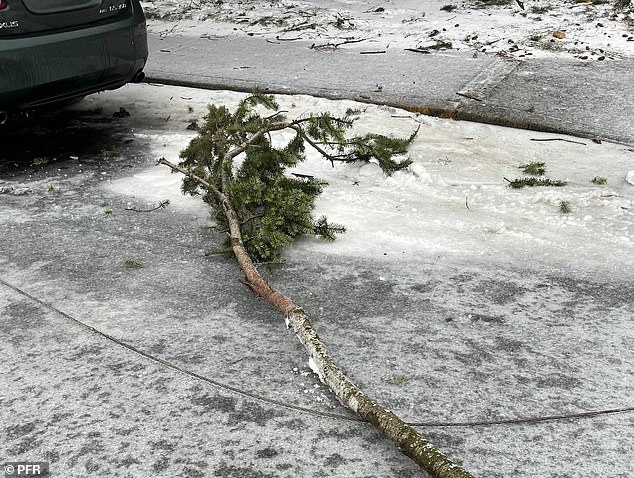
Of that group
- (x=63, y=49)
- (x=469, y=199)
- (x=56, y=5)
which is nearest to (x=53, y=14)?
(x=56, y=5)

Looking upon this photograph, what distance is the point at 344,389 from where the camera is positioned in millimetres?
2529

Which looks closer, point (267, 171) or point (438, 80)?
point (267, 171)

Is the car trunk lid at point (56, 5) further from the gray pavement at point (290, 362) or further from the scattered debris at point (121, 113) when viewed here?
the gray pavement at point (290, 362)

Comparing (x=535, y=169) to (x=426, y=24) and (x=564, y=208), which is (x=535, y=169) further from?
(x=426, y=24)

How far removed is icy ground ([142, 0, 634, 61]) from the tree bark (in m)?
5.13

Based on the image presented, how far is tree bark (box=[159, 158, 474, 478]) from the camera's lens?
2.18m

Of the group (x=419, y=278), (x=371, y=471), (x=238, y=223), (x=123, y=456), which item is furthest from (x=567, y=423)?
(x=238, y=223)

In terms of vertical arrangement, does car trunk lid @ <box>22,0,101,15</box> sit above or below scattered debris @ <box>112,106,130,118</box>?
above

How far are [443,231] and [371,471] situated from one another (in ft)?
6.24

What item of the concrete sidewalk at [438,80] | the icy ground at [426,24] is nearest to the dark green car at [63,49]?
the concrete sidewalk at [438,80]

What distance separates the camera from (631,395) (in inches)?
102

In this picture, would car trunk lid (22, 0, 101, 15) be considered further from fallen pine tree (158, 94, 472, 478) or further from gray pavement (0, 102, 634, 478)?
gray pavement (0, 102, 634, 478)

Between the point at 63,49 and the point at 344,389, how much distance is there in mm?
3500

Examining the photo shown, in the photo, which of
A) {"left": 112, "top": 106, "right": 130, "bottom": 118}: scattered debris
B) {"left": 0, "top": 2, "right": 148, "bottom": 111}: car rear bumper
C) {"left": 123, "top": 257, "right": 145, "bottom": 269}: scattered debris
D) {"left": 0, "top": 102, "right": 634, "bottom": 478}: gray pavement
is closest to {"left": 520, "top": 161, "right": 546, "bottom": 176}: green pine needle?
{"left": 0, "top": 102, "right": 634, "bottom": 478}: gray pavement
